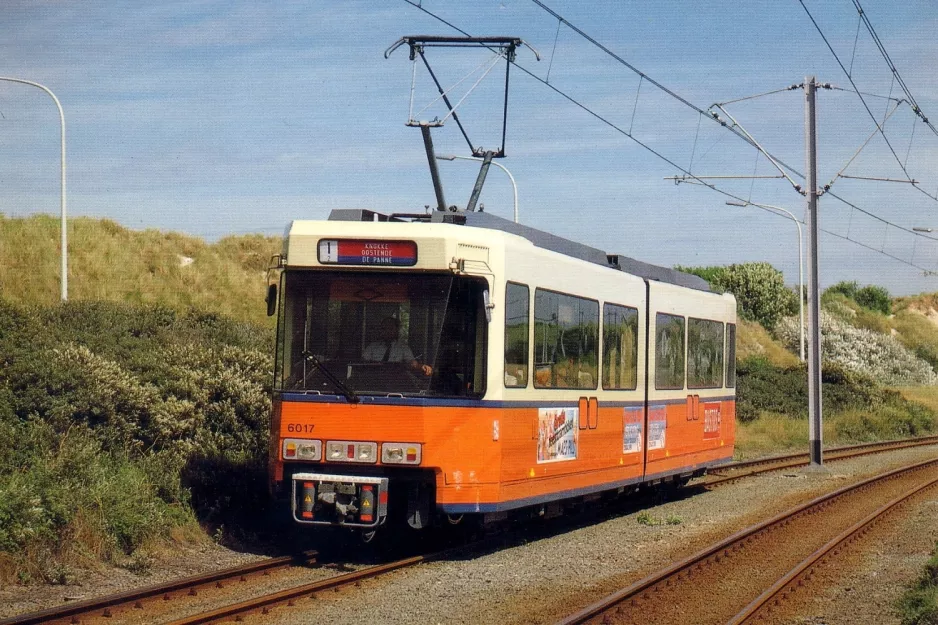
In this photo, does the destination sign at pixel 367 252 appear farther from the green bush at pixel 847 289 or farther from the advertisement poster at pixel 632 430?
the green bush at pixel 847 289

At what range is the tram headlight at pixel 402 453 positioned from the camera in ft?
37.1

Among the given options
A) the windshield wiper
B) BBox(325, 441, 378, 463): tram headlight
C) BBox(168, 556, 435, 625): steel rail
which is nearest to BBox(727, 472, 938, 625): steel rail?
BBox(168, 556, 435, 625): steel rail

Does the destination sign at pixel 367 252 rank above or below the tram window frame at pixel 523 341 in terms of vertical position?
above

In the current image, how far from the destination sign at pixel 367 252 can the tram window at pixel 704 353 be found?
7642 millimetres

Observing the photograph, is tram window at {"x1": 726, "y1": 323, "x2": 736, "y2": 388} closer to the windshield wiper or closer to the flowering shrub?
the windshield wiper

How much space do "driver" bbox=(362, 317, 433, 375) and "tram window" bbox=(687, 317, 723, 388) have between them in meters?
7.62

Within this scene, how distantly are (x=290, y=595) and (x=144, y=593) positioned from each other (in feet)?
3.80

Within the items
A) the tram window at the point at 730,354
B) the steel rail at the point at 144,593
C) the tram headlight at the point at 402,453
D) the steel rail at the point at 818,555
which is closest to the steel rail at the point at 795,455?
the tram window at the point at 730,354

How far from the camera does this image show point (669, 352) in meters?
17.2

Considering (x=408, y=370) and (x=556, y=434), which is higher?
(x=408, y=370)

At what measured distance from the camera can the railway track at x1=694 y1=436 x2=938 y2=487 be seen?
22.9 meters

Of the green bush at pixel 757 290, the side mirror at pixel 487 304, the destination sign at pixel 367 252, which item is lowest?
the side mirror at pixel 487 304

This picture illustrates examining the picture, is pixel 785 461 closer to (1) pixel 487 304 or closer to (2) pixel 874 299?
(1) pixel 487 304

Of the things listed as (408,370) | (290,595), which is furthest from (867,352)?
(290,595)
